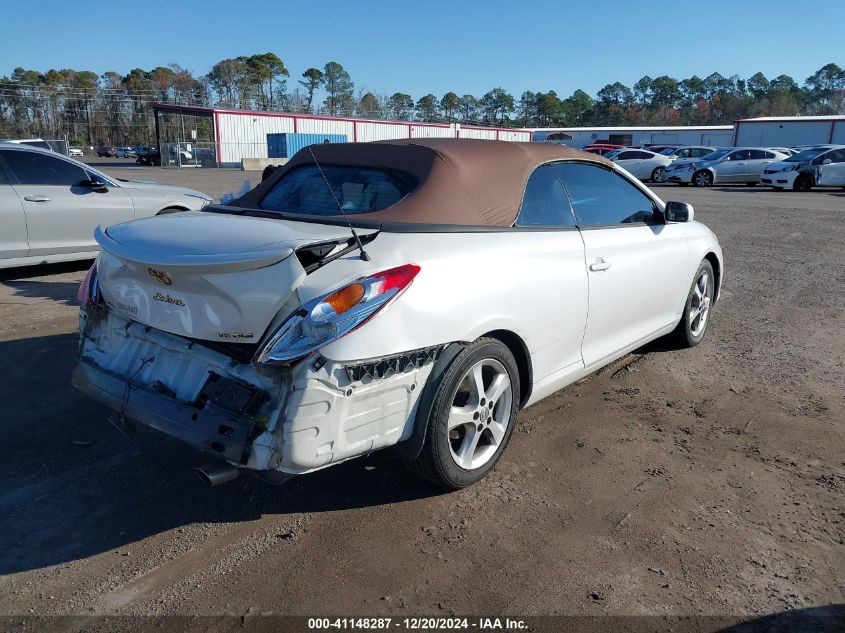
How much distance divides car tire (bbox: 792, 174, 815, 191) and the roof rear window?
78.3ft

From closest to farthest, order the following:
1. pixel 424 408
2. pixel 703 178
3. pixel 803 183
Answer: pixel 424 408
pixel 803 183
pixel 703 178

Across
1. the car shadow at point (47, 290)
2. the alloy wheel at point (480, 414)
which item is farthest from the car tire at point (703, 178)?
the alloy wheel at point (480, 414)

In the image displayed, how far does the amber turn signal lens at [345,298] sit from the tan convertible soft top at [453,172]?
740 millimetres

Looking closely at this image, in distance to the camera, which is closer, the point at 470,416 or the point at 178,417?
the point at 178,417

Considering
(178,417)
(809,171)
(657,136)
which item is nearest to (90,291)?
(178,417)

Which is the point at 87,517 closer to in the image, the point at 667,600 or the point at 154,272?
the point at 154,272

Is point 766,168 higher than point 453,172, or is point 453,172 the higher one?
point 453,172

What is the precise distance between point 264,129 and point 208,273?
173 ft

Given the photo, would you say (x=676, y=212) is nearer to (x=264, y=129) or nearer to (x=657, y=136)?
(x=264, y=129)

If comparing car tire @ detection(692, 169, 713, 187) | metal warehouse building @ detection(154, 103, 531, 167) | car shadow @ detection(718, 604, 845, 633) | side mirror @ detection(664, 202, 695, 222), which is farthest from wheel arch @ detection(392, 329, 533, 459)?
metal warehouse building @ detection(154, 103, 531, 167)

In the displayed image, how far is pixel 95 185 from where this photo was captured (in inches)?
324

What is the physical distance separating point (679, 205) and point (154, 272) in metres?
3.63

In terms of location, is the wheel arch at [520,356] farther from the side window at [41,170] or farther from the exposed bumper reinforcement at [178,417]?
the side window at [41,170]

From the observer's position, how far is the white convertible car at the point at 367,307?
2.64m
